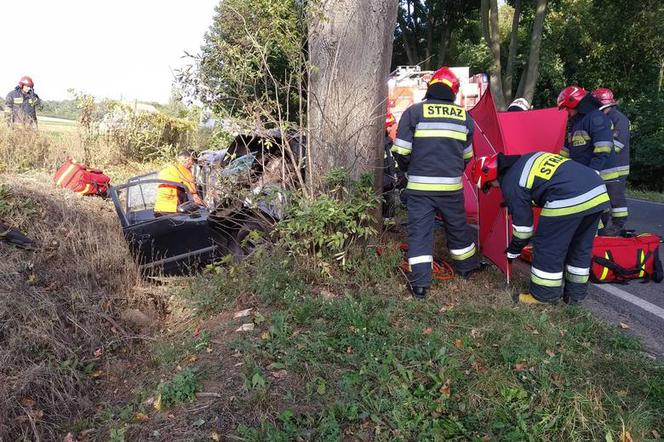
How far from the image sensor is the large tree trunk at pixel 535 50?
14.3m

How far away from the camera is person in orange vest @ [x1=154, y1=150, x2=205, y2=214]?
5.50 meters

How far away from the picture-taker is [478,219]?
5.22 m

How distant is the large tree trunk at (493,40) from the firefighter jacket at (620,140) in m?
9.51

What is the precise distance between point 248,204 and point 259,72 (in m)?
1.20

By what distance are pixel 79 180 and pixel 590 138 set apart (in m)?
7.58

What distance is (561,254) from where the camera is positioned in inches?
156

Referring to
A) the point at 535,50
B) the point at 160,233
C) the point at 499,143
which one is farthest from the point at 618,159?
the point at 535,50

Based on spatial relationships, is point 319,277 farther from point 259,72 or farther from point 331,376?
point 259,72

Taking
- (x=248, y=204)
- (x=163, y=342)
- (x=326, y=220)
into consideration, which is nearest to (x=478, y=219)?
(x=326, y=220)

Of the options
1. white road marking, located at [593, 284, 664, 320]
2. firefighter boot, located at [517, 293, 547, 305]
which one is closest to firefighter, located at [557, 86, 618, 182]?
white road marking, located at [593, 284, 664, 320]

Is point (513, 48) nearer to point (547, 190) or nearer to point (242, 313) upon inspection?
point (547, 190)

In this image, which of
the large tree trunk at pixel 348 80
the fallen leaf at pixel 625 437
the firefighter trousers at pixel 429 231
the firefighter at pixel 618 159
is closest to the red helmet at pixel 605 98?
the firefighter at pixel 618 159

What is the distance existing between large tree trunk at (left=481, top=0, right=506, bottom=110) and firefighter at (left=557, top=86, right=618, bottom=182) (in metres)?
9.96

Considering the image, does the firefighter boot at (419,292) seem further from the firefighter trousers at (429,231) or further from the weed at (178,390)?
the weed at (178,390)
